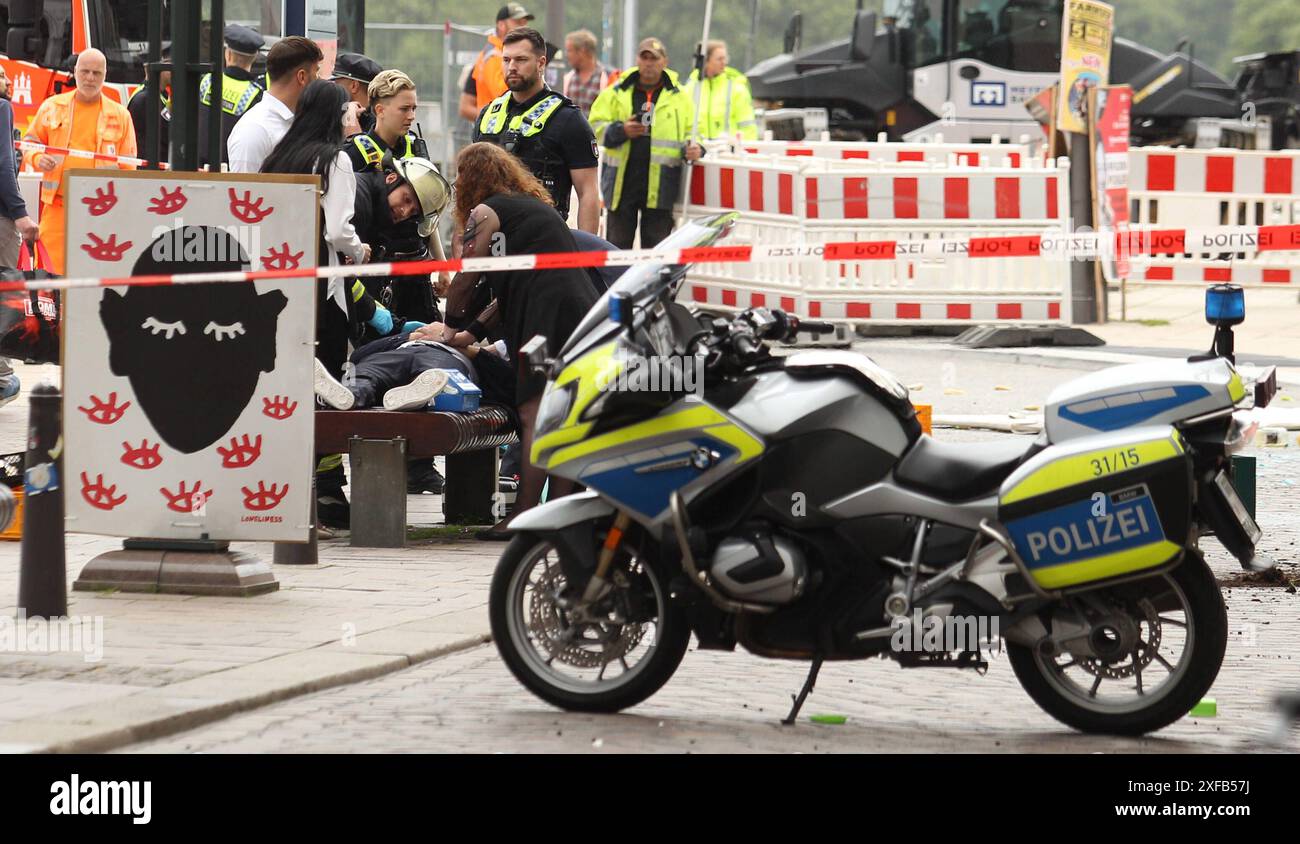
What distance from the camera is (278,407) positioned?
783cm

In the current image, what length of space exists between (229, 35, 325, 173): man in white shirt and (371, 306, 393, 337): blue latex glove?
87 cm

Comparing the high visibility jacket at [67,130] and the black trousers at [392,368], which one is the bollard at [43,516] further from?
the high visibility jacket at [67,130]

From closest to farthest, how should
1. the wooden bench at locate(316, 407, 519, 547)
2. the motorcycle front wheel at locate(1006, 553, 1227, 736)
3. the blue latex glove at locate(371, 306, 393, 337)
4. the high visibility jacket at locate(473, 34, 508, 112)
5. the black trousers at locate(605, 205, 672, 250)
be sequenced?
the motorcycle front wheel at locate(1006, 553, 1227, 736)
the wooden bench at locate(316, 407, 519, 547)
the blue latex glove at locate(371, 306, 393, 337)
the black trousers at locate(605, 205, 672, 250)
the high visibility jacket at locate(473, 34, 508, 112)

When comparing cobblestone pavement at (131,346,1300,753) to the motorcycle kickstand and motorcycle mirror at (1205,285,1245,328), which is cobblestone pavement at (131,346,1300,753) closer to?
the motorcycle kickstand

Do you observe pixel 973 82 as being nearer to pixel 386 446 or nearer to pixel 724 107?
pixel 724 107

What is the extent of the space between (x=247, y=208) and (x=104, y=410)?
89 cm

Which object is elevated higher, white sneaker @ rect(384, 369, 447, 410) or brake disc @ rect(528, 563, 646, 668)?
white sneaker @ rect(384, 369, 447, 410)

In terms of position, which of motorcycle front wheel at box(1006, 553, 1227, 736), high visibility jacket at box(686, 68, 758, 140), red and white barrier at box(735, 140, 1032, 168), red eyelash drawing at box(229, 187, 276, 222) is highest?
high visibility jacket at box(686, 68, 758, 140)

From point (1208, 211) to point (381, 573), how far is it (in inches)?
504

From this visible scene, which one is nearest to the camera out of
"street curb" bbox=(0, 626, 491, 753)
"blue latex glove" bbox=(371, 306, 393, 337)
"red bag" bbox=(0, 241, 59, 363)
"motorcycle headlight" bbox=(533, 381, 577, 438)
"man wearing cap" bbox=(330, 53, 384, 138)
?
"street curb" bbox=(0, 626, 491, 753)

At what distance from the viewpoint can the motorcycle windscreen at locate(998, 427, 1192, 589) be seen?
5676mm

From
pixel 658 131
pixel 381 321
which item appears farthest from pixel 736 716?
pixel 658 131

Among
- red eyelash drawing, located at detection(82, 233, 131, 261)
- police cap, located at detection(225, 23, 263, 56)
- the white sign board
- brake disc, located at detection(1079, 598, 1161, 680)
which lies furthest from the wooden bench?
police cap, located at detection(225, 23, 263, 56)

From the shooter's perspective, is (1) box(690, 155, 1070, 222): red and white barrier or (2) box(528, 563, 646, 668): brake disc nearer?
(2) box(528, 563, 646, 668): brake disc
